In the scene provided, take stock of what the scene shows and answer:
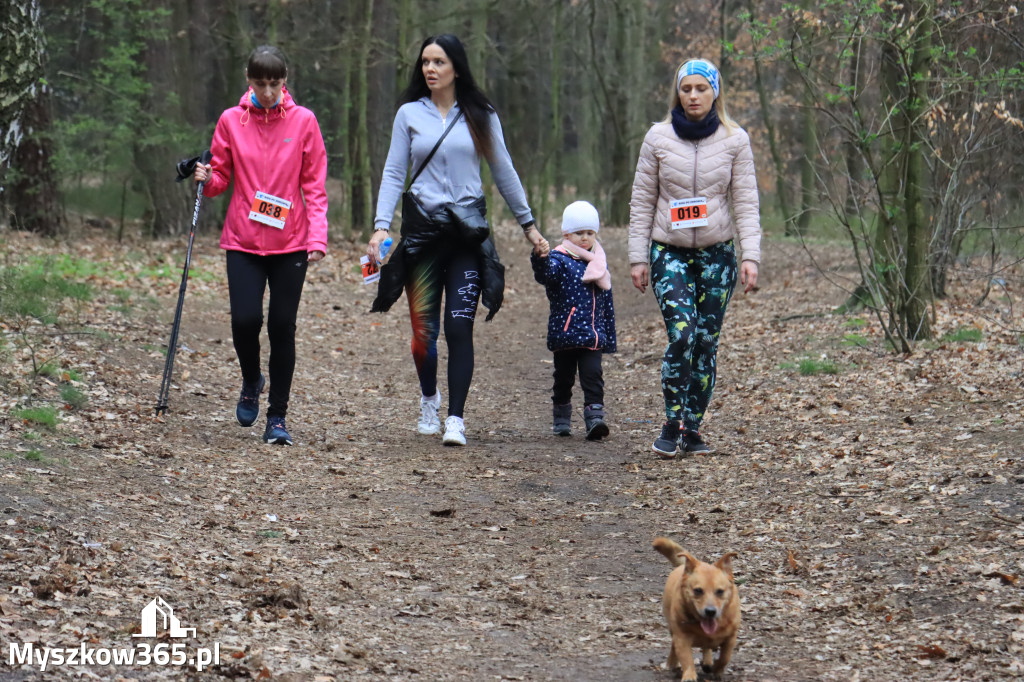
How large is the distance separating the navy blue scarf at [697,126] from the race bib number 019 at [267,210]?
2474 millimetres

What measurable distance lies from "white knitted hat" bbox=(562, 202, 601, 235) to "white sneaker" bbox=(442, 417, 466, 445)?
5.05ft

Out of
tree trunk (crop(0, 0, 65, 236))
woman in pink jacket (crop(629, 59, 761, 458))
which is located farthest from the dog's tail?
tree trunk (crop(0, 0, 65, 236))

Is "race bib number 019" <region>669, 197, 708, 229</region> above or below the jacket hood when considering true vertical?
below

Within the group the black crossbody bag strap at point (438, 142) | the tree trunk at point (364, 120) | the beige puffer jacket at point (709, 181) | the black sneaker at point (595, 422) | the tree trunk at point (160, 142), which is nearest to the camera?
the beige puffer jacket at point (709, 181)

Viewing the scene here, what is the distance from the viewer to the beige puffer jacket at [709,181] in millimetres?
6648

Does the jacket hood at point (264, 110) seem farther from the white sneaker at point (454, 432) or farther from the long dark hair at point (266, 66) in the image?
the white sneaker at point (454, 432)

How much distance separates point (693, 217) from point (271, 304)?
8.84 ft

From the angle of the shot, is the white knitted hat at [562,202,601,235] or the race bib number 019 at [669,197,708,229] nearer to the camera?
the race bib number 019 at [669,197,708,229]

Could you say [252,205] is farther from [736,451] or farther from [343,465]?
[736,451]

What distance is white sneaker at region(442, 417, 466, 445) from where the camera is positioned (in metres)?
7.26

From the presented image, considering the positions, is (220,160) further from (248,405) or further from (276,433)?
(276,433)

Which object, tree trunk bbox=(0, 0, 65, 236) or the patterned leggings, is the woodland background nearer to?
tree trunk bbox=(0, 0, 65, 236)

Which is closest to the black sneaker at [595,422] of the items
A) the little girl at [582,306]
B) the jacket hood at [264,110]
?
the little girl at [582,306]

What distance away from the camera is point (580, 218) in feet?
25.1
